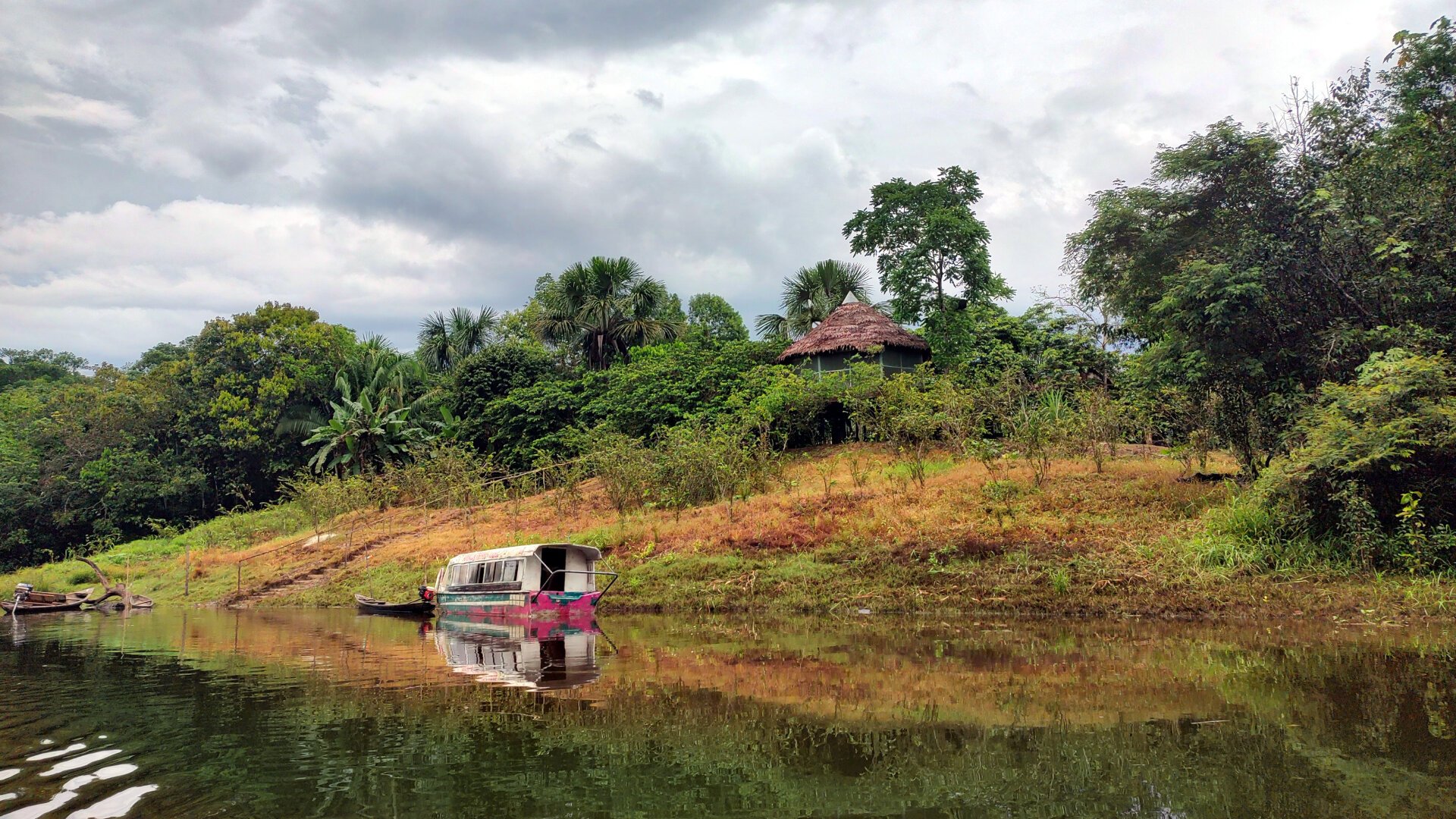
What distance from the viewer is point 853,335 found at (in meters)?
35.3

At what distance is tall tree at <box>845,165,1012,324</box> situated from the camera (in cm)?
3522

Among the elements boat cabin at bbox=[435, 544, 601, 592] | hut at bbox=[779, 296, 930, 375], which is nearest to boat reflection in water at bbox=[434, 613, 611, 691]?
boat cabin at bbox=[435, 544, 601, 592]

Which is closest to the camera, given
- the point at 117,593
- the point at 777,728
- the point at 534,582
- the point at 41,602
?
the point at 777,728

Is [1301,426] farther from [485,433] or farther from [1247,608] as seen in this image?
[485,433]

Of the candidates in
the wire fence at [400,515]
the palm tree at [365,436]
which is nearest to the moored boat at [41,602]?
the wire fence at [400,515]

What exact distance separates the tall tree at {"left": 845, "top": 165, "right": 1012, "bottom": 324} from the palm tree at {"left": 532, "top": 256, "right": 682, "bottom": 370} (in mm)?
12335

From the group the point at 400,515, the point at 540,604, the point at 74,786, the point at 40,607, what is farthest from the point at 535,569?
the point at 40,607

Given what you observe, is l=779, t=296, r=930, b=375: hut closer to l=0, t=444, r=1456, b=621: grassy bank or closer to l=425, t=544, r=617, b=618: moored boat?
l=0, t=444, r=1456, b=621: grassy bank

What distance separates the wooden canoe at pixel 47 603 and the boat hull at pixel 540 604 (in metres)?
17.2

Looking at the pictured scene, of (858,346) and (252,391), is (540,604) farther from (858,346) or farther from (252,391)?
(252,391)

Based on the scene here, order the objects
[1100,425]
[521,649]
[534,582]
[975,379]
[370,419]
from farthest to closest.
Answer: [370,419] → [975,379] → [1100,425] → [534,582] → [521,649]

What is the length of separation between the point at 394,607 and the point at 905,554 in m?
12.9

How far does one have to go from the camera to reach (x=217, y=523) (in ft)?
132

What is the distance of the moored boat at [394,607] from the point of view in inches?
878
